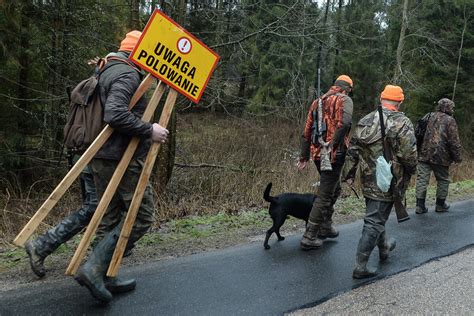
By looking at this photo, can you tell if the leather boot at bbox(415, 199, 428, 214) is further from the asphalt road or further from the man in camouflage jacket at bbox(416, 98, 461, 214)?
the asphalt road

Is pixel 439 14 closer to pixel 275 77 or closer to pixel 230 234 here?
pixel 275 77

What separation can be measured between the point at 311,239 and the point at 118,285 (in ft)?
8.25

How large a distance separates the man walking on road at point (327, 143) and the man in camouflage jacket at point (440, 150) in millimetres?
3241

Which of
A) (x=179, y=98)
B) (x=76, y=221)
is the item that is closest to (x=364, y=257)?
(x=76, y=221)

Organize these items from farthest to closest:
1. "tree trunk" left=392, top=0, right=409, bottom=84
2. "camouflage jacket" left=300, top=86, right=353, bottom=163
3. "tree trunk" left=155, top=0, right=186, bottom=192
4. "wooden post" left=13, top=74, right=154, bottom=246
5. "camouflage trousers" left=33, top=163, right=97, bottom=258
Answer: "tree trunk" left=392, top=0, right=409, bottom=84 < "tree trunk" left=155, top=0, right=186, bottom=192 < "camouflage jacket" left=300, top=86, right=353, bottom=163 < "camouflage trousers" left=33, top=163, right=97, bottom=258 < "wooden post" left=13, top=74, right=154, bottom=246

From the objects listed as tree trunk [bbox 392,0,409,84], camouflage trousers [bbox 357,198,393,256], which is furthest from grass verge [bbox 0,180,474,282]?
tree trunk [bbox 392,0,409,84]

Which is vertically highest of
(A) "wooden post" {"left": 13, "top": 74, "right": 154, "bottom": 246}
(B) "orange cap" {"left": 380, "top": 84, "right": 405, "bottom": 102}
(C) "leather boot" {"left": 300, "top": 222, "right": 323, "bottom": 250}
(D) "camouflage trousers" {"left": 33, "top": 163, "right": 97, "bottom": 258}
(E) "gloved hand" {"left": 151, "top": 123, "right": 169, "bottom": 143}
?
(B) "orange cap" {"left": 380, "top": 84, "right": 405, "bottom": 102}

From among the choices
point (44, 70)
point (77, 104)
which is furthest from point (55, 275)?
point (44, 70)

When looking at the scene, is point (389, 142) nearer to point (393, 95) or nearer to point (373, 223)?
point (393, 95)

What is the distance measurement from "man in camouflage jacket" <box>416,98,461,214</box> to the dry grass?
2435mm

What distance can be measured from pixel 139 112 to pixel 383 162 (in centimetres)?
247

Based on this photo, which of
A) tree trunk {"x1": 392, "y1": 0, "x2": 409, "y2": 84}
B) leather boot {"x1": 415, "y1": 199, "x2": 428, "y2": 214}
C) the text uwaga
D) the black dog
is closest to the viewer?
the text uwaga

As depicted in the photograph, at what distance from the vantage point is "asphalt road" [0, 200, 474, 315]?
3.61 metres

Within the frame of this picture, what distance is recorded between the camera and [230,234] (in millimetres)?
5879
